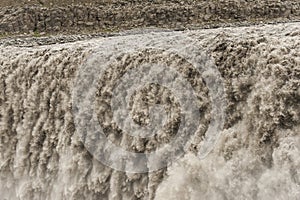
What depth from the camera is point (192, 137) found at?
8.32m

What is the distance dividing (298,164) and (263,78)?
131 cm

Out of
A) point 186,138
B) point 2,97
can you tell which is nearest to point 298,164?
point 186,138

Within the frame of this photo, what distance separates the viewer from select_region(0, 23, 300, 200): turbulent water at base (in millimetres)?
7168

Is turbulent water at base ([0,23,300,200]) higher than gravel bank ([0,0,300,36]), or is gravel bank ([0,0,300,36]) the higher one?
turbulent water at base ([0,23,300,200])

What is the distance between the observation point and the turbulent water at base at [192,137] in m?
7.17

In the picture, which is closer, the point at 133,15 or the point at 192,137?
the point at 192,137

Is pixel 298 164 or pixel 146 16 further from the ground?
pixel 298 164

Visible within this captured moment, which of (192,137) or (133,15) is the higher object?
(192,137)

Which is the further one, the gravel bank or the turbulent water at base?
the gravel bank

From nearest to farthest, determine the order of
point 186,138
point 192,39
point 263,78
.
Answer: point 263,78 → point 186,138 → point 192,39

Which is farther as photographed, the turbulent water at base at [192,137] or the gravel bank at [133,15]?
the gravel bank at [133,15]

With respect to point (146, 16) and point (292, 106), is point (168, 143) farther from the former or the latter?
point (146, 16)

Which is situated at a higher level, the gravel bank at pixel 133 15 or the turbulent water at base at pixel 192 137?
the turbulent water at base at pixel 192 137

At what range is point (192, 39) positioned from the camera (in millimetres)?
9133
